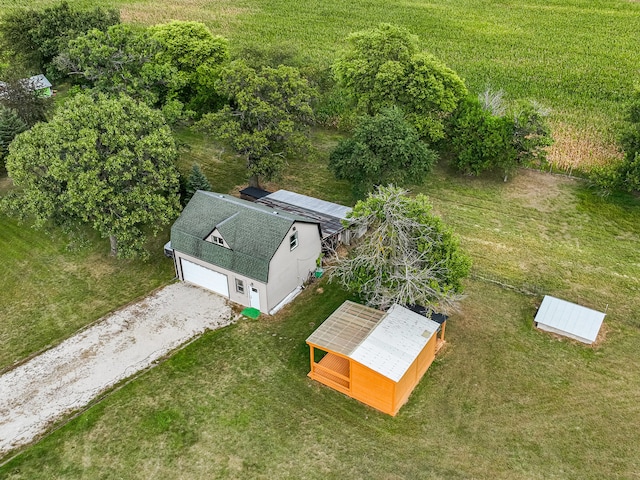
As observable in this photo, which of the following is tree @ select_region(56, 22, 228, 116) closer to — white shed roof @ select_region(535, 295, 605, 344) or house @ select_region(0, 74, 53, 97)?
house @ select_region(0, 74, 53, 97)

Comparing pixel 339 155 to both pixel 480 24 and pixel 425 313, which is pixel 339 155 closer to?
pixel 425 313

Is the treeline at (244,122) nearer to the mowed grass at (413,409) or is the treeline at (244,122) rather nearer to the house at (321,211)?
the house at (321,211)

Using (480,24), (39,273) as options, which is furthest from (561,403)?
(480,24)

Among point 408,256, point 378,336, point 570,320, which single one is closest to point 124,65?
point 408,256

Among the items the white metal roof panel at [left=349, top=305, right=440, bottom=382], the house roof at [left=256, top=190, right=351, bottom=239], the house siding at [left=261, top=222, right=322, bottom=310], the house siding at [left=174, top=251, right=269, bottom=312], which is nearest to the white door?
the house siding at [left=174, top=251, right=269, bottom=312]

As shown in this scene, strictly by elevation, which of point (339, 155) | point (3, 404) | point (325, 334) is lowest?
point (3, 404)

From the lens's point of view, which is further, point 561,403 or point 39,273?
point 39,273
